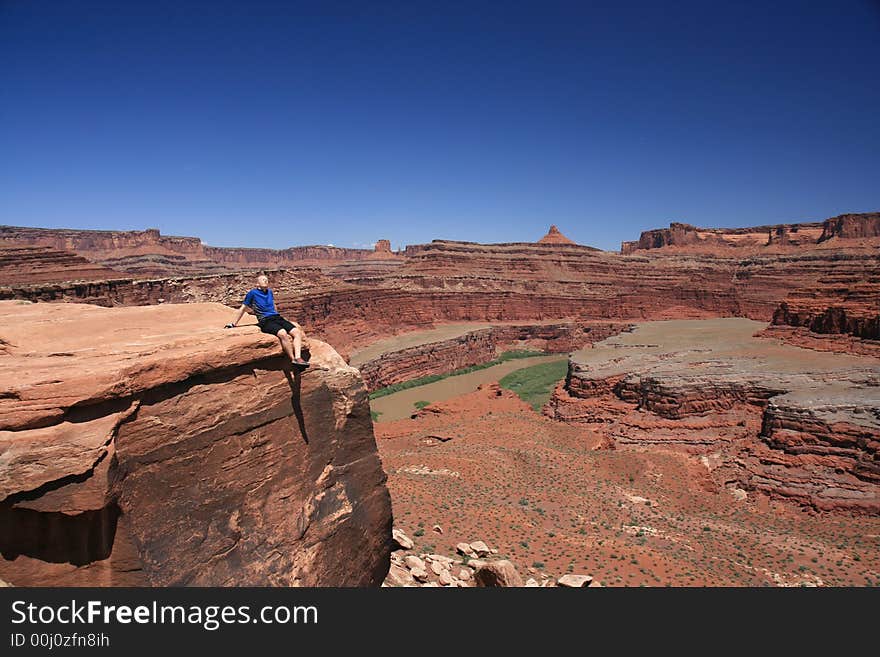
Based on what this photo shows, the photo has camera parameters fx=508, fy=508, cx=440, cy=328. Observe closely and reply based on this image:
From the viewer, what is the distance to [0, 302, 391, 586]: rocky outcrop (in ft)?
12.9

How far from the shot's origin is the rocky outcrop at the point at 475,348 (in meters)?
35.2

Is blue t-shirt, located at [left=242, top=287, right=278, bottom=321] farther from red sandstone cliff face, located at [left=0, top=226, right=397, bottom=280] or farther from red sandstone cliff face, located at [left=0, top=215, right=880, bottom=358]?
red sandstone cliff face, located at [left=0, top=226, right=397, bottom=280]

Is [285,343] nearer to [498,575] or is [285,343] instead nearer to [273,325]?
[273,325]

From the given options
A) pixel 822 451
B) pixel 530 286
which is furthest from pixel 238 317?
pixel 530 286

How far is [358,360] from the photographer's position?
35.6 metres

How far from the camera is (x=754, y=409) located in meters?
19.1

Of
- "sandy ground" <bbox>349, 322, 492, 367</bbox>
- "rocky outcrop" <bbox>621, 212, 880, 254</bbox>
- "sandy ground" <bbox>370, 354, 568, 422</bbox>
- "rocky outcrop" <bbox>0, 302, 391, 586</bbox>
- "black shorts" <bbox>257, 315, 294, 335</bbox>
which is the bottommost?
"sandy ground" <bbox>370, 354, 568, 422</bbox>

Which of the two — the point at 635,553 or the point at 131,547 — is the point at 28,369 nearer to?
the point at 131,547

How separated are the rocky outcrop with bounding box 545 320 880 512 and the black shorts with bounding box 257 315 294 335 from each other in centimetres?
1569

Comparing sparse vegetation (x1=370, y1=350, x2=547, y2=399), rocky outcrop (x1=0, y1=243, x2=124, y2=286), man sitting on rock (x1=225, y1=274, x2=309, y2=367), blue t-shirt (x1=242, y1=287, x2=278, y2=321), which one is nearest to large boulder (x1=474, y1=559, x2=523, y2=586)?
man sitting on rock (x1=225, y1=274, x2=309, y2=367)

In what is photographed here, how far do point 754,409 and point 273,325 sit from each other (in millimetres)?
19377

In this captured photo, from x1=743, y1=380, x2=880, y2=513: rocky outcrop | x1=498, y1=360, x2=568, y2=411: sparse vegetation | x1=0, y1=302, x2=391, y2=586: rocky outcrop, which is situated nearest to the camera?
x1=0, y1=302, x2=391, y2=586: rocky outcrop

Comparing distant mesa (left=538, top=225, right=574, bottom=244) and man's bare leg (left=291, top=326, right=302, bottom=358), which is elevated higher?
distant mesa (left=538, top=225, right=574, bottom=244)

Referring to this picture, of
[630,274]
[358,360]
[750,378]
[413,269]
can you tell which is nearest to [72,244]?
[413,269]
